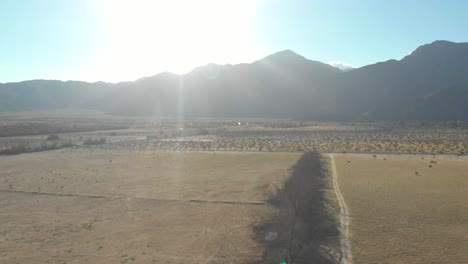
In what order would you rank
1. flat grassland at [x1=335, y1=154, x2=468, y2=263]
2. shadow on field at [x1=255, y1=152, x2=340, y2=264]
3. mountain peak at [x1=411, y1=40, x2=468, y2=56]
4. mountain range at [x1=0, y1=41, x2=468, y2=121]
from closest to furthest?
flat grassland at [x1=335, y1=154, x2=468, y2=263] → shadow on field at [x1=255, y1=152, x2=340, y2=264] → mountain range at [x1=0, y1=41, x2=468, y2=121] → mountain peak at [x1=411, y1=40, x2=468, y2=56]

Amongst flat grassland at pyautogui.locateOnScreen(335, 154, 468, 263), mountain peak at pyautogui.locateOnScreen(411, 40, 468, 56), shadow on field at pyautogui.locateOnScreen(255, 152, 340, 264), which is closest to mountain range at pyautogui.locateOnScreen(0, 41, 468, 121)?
mountain peak at pyautogui.locateOnScreen(411, 40, 468, 56)

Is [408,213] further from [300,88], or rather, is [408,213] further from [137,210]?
[300,88]

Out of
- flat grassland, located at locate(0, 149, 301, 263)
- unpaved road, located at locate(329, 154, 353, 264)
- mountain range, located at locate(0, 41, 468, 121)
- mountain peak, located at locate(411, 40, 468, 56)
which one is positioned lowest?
flat grassland, located at locate(0, 149, 301, 263)

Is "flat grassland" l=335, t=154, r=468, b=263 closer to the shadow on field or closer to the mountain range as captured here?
the shadow on field

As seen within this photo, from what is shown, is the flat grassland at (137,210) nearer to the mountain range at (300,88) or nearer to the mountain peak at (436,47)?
the mountain range at (300,88)

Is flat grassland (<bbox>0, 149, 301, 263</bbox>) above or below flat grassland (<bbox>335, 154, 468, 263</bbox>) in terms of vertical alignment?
below

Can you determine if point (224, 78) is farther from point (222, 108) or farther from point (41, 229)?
point (41, 229)
